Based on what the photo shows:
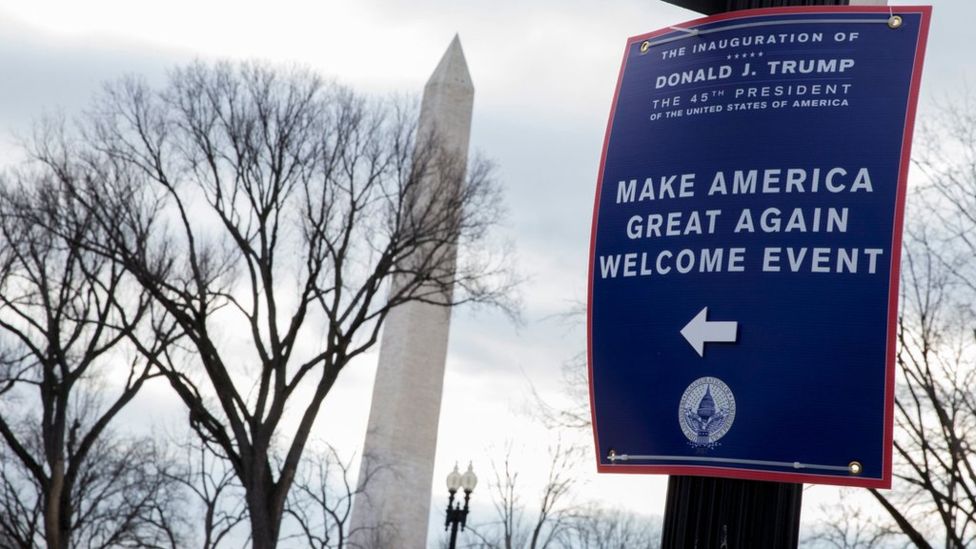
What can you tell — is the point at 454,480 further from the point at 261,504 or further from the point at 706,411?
the point at 706,411

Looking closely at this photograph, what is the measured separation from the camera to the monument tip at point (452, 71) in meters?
32.7

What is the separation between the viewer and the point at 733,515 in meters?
4.13

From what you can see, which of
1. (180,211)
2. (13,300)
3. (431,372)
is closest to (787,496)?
(180,211)

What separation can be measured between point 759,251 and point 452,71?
29170mm

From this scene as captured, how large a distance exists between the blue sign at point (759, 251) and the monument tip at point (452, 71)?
28317 mm

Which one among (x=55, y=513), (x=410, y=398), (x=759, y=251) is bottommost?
(x=55, y=513)

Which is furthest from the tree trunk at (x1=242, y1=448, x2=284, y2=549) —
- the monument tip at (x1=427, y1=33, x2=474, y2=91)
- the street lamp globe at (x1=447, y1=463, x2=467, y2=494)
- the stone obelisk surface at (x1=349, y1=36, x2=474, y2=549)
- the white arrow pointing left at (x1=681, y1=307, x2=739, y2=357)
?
the white arrow pointing left at (x1=681, y1=307, x2=739, y2=357)

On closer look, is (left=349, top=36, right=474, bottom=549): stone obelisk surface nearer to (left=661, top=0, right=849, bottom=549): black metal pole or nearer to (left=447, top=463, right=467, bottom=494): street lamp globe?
(left=447, top=463, right=467, bottom=494): street lamp globe

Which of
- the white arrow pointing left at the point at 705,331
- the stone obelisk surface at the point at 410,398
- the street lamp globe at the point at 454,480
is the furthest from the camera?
the stone obelisk surface at the point at 410,398

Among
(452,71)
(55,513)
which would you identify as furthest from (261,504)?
(452,71)

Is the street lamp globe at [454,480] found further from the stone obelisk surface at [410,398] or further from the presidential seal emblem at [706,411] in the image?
the presidential seal emblem at [706,411]

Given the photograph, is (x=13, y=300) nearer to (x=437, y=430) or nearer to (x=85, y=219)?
(x=85, y=219)

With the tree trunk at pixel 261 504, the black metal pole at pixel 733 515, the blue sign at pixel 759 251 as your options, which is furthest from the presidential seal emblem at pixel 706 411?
the tree trunk at pixel 261 504

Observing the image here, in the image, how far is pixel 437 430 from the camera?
3262 cm
